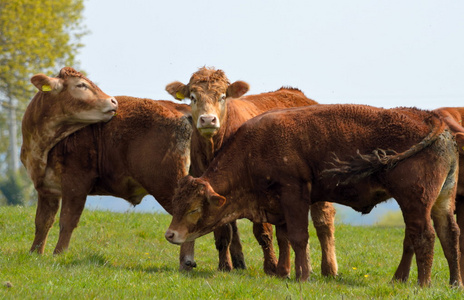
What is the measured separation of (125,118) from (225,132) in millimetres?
1603

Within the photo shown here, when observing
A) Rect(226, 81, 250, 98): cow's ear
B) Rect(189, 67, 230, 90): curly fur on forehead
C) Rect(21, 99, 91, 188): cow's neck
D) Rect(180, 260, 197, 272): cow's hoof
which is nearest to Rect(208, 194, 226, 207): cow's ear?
Rect(180, 260, 197, 272): cow's hoof

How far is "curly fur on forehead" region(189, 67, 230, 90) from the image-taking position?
9.70 metres

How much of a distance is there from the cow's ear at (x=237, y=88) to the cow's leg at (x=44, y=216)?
335cm

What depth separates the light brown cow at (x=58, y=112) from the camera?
10231 mm

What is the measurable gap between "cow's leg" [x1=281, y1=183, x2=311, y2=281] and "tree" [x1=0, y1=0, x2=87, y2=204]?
879 inches

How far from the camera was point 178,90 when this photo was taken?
1005cm

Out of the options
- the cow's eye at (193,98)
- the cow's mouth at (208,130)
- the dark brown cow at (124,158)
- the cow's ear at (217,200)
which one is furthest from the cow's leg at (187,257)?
the cow's eye at (193,98)

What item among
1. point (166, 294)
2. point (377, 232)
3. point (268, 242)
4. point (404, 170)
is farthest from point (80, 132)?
point (377, 232)

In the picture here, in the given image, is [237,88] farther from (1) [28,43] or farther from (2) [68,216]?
(1) [28,43]

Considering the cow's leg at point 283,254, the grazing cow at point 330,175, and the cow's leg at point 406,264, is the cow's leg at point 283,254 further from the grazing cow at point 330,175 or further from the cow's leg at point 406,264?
the cow's leg at point 406,264

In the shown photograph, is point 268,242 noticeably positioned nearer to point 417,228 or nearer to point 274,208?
point 274,208

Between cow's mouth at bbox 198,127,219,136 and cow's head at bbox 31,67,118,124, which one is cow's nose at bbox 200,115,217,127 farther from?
cow's head at bbox 31,67,118,124

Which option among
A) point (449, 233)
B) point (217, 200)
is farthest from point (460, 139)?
point (217, 200)

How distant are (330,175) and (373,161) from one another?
595 mm
